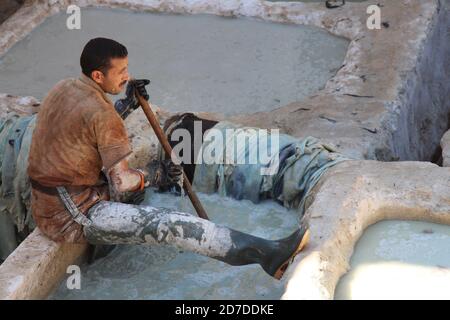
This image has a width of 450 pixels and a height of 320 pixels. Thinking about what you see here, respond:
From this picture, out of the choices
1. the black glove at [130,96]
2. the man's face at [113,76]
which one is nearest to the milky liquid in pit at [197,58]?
the black glove at [130,96]

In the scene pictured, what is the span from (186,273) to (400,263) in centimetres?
130

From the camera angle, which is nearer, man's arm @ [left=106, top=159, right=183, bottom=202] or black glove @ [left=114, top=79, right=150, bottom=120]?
man's arm @ [left=106, top=159, right=183, bottom=202]

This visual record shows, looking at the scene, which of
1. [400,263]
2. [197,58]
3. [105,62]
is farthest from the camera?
[197,58]

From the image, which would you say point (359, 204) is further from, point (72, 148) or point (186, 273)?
point (72, 148)

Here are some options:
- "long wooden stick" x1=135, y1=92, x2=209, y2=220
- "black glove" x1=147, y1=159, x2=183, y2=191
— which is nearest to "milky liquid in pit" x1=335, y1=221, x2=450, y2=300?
"long wooden stick" x1=135, y1=92, x2=209, y2=220

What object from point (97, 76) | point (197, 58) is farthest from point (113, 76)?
point (197, 58)

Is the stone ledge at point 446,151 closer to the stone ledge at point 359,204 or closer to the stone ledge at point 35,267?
the stone ledge at point 359,204

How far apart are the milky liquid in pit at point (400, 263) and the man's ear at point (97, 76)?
1686 millimetres

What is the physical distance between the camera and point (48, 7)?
Answer: 8.62m

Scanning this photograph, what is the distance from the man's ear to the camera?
13.5 feet

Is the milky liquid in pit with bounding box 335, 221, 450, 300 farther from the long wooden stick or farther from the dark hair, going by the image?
the dark hair

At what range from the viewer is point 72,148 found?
414 centimetres

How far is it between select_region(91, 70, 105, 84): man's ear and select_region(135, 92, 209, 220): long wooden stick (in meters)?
0.44

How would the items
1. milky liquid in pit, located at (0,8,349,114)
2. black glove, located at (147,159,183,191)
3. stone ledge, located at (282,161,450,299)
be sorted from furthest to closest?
1. milky liquid in pit, located at (0,8,349,114)
2. black glove, located at (147,159,183,191)
3. stone ledge, located at (282,161,450,299)
